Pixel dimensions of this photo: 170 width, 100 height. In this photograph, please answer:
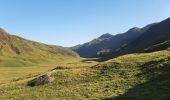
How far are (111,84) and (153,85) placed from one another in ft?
23.1

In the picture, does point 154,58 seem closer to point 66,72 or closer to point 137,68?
point 137,68

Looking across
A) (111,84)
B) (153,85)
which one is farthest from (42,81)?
(153,85)

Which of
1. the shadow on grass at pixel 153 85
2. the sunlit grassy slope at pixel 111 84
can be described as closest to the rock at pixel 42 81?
the sunlit grassy slope at pixel 111 84

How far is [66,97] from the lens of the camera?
144ft

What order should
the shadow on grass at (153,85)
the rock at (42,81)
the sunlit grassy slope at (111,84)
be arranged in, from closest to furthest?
the shadow on grass at (153,85) < the sunlit grassy slope at (111,84) < the rock at (42,81)

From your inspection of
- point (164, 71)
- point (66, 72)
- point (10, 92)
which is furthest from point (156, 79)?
point (10, 92)

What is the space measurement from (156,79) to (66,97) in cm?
1382

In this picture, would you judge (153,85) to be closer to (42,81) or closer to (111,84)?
(111,84)

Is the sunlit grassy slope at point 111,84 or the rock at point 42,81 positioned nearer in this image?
the sunlit grassy slope at point 111,84

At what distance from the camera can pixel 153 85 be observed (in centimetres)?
4281

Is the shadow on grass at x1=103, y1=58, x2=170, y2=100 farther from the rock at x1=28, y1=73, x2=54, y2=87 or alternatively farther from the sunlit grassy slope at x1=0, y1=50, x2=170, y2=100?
the rock at x1=28, y1=73, x2=54, y2=87

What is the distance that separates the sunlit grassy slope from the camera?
41.2m

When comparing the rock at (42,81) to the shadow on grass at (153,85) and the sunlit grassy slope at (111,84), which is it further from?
the shadow on grass at (153,85)

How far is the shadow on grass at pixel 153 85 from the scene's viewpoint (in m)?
38.1
